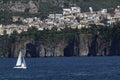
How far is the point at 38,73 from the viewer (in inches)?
5497

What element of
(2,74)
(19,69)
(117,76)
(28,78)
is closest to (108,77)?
(117,76)

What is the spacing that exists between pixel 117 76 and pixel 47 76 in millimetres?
9902

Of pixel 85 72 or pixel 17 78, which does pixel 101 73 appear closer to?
pixel 85 72

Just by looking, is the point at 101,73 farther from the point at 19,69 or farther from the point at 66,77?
the point at 19,69

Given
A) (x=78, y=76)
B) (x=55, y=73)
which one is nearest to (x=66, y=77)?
(x=78, y=76)

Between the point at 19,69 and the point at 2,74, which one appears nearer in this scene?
the point at 2,74

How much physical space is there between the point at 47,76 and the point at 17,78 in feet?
16.4

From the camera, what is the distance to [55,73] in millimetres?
138875

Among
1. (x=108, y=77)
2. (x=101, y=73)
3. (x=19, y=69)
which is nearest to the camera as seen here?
(x=108, y=77)

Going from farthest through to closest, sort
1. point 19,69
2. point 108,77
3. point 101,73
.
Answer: point 19,69 → point 101,73 → point 108,77

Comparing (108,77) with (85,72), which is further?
(85,72)

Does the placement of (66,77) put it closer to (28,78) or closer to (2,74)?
(28,78)

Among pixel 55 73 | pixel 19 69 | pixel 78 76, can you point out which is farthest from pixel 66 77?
pixel 19 69

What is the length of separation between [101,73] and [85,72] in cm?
471
